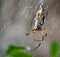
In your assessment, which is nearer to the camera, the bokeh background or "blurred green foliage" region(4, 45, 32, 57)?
"blurred green foliage" region(4, 45, 32, 57)

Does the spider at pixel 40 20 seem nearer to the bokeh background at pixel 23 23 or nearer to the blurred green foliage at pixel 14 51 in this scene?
the bokeh background at pixel 23 23

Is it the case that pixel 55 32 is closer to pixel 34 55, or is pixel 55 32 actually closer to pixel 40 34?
pixel 40 34

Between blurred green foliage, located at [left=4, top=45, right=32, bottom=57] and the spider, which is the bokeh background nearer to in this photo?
the spider

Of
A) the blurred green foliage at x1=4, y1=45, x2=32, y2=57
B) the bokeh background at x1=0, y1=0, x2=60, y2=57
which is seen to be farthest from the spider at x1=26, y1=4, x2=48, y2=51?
the blurred green foliage at x1=4, y1=45, x2=32, y2=57

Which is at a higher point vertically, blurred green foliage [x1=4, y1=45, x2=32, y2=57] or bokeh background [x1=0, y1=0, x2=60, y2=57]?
bokeh background [x1=0, y1=0, x2=60, y2=57]

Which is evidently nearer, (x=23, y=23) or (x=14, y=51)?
(x=14, y=51)

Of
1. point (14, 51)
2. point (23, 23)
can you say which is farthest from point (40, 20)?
point (14, 51)

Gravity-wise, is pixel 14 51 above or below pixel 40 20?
below

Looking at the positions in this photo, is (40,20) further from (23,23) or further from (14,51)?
(14,51)
